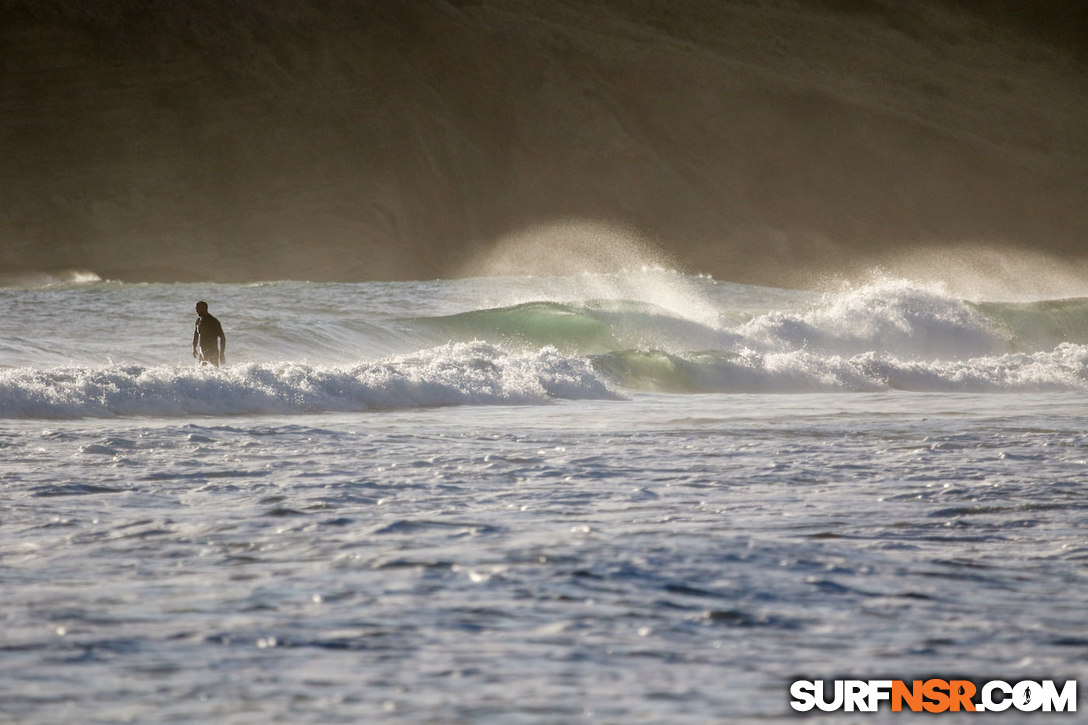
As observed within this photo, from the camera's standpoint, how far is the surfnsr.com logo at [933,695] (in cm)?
359

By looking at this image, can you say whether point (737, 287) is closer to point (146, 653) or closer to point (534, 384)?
point (534, 384)

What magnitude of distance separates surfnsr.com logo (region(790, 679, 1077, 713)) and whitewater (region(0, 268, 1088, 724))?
79 mm

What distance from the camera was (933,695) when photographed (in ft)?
12.1

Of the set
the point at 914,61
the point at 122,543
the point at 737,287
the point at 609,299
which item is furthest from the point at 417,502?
the point at 914,61

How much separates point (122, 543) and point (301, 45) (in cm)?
11402

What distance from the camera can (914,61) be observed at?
13238 cm

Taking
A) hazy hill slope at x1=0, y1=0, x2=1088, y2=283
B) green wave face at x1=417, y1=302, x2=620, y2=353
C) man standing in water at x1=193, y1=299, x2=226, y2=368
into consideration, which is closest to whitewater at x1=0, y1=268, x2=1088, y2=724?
man standing in water at x1=193, y1=299, x2=226, y2=368

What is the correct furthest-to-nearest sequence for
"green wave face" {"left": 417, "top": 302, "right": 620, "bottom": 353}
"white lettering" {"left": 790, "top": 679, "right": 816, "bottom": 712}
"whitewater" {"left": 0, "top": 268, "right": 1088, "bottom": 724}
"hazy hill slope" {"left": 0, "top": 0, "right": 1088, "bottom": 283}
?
"hazy hill slope" {"left": 0, "top": 0, "right": 1088, "bottom": 283} < "green wave face" {"left": 417, "top": 302, "right": 620, "bottom": 353} < "whitewater" {"left": 0, "top": 268, "right": 1088, "bottom": 724} < "white lettering" {"left": 790, "top": 679, "right": 816, "bottom": 712}

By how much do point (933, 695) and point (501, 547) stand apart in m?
2.31

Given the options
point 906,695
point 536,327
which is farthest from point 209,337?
point 906,695

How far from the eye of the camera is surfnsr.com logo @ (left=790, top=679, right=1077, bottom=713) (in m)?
3.59

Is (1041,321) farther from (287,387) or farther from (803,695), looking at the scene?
(803,695)

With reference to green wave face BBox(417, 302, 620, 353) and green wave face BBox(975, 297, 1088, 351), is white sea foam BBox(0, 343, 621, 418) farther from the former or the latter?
green wave face BBox(975, 297, 1088, 351)

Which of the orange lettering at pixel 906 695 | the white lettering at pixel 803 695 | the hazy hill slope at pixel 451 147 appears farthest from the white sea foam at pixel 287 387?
the hazy hill slope at pixel 451 147
